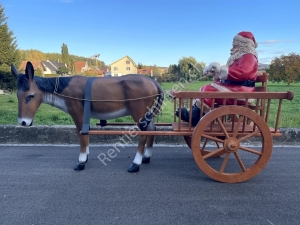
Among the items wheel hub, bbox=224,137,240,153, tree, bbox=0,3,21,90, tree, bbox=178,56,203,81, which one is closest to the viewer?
wheel hub, bbox=224,137,240,153

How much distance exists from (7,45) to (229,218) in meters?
24.4

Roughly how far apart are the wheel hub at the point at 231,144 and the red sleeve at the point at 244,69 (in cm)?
73

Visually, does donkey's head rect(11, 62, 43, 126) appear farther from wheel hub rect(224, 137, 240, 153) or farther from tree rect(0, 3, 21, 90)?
tree rect(0, 3, 21, 90)

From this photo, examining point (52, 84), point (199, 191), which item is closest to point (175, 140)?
point (199, 191)

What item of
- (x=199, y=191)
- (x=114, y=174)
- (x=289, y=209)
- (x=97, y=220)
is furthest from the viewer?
(x=114, y=174)

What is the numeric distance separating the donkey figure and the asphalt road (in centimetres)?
35

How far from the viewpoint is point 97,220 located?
209 cm

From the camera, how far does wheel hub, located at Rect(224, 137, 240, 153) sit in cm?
281

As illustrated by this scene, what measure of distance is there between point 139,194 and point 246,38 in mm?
2191

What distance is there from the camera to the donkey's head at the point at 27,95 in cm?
303

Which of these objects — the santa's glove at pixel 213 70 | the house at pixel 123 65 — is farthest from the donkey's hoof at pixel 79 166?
the house at pixel 123 65

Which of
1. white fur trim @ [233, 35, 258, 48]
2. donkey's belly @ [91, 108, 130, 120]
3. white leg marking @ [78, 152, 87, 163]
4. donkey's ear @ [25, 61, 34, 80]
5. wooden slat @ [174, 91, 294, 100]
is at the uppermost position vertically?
white fur trim @ [233, 35, 258, 48]

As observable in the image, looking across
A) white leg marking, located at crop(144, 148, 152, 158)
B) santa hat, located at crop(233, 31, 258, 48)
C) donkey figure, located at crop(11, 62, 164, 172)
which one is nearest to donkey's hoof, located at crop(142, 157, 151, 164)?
white leg marking, located at crop(144, 148, 152, 158)

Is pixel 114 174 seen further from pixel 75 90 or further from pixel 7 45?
pixel 7 45
